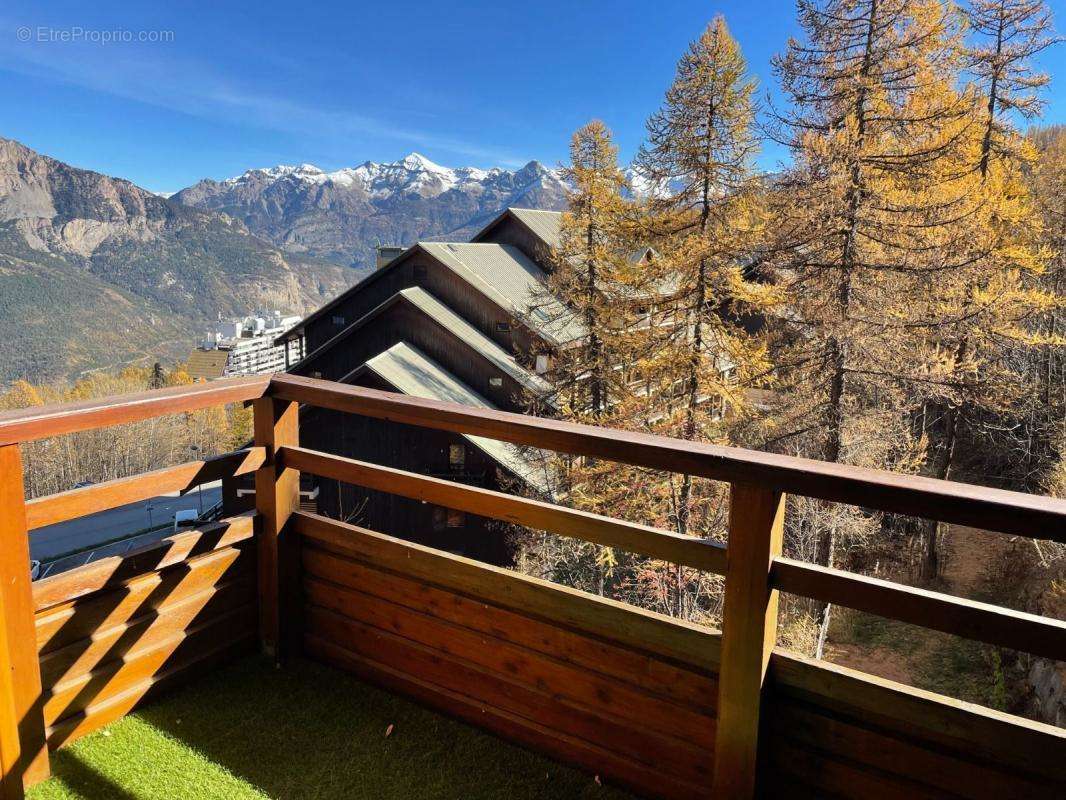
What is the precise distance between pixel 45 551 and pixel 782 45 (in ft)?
117

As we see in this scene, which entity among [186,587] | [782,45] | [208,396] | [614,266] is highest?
[782,45]

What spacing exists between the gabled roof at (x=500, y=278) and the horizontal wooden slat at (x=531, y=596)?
18802 mm

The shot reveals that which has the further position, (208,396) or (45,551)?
(45,551)

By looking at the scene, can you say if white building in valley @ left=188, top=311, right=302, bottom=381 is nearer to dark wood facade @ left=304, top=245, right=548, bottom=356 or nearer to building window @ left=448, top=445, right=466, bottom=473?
dark wood facade @ left=304, top=245, right=548, bottom=356

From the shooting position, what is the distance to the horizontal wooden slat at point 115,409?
2.28 meters

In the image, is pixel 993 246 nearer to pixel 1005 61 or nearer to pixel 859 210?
pixel 859 210

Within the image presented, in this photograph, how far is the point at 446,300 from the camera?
25734 millimetres

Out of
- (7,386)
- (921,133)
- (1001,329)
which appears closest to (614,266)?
(921,133)

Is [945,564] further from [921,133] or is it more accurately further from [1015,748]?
[1015,748]

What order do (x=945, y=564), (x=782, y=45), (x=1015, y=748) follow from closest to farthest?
(x=1015, y=748), (x=782, y=45), (x=945, y=564)

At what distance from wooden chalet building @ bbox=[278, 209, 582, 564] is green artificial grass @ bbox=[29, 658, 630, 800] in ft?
49.5

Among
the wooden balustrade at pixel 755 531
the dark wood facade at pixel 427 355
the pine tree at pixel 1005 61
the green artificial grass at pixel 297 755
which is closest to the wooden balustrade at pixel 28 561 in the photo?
the green artificial grass at pixel 297 755

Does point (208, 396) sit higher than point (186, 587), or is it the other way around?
point (208, 396)

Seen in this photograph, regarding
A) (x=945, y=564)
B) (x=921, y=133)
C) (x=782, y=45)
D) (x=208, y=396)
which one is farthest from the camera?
(x=945, y=564)
